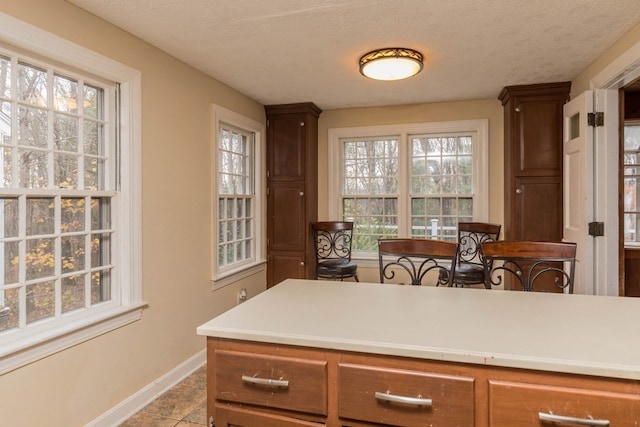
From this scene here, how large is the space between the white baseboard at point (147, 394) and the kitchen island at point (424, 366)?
4.99 feet

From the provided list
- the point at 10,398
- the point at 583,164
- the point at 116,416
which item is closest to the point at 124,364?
the point at 116,416

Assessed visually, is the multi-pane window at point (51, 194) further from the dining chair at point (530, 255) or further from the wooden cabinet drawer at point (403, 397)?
the dining chair at point (530, 255)

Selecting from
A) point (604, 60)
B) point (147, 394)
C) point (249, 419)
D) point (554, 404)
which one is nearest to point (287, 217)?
point (147, 394)

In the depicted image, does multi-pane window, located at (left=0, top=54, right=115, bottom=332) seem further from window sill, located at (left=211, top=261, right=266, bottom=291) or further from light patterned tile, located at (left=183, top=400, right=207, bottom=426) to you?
window sill, located at (left=211, top=261, right=266, bottom=291)

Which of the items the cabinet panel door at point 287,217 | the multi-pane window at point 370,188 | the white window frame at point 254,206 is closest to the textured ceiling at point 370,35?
the white window frame at point 254,206

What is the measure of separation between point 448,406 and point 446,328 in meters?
0.23

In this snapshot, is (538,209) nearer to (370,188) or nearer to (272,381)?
(370,188)

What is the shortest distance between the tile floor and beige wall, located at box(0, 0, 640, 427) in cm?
16

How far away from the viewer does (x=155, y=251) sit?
2.66 m

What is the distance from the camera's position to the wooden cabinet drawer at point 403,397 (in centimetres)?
96

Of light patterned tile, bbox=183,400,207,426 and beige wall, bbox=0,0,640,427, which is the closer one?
beige wall, bbox=0,0,640,427

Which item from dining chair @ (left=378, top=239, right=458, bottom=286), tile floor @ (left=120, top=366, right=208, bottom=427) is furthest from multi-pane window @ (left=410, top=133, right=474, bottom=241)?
tile floor @ (left=120, top=366, right=208, bottom=427)

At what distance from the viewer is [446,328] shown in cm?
114

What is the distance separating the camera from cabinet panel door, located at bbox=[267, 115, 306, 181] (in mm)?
4324
